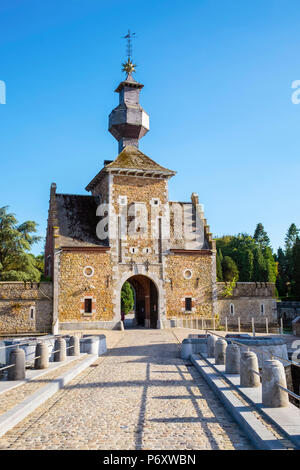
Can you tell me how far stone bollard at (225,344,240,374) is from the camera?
1006 cm

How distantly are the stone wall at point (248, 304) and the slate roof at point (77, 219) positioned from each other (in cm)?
973

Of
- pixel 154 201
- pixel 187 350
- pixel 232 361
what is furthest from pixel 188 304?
pixel 232 361

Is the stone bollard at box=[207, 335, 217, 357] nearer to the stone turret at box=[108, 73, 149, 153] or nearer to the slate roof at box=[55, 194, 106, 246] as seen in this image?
the slate roof at box=[55, 194, 106, 246]

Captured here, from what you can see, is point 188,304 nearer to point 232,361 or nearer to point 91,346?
point 91,346

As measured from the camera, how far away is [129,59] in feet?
114

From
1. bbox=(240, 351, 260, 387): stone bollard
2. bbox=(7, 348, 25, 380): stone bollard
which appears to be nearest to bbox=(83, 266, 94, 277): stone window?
bbox=(7, 348, 25, 380): stone bollard

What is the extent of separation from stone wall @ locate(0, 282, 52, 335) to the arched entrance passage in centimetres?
698

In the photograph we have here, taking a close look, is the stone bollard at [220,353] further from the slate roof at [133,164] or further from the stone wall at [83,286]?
the slate roof at [133,164]

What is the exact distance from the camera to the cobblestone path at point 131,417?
225 inches

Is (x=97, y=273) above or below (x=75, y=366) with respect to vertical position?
above

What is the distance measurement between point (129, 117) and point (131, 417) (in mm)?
28002

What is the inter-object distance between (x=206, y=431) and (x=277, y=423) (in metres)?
1.03
